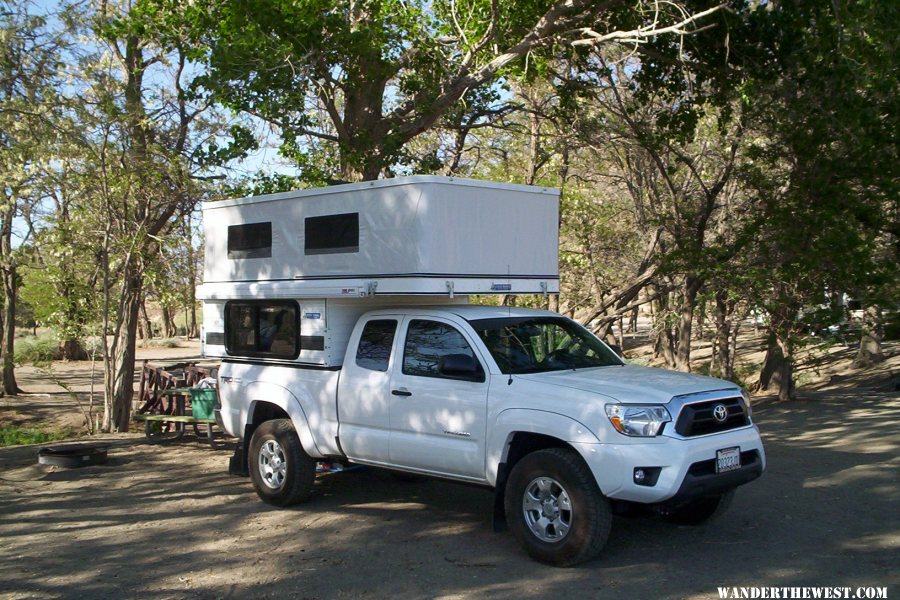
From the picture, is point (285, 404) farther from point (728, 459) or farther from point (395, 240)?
point (728, 459)

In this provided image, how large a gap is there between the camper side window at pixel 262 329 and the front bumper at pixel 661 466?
3478mm

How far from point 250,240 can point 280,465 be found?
94.5 inches

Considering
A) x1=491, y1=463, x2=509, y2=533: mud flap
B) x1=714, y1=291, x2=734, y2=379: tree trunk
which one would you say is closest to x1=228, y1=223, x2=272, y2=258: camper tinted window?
x1=491, y1=463, x2=509, y2=533: mud flap

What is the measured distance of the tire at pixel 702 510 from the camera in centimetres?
707

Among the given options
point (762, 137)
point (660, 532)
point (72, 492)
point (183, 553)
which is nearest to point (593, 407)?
point (660, 532)

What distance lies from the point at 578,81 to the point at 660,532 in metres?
9.74

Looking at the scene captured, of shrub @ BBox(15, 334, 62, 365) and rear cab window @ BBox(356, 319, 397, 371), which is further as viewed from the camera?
shrub @ BBox(15, 334, 62, 365)

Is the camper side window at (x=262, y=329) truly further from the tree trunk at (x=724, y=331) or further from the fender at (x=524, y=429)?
the tree trunk at (x=724, y=331)

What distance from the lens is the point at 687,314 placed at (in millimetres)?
17328

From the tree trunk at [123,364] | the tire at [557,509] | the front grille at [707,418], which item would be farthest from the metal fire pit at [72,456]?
the front grille at [707,418]

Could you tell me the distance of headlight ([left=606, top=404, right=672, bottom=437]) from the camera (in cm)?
601

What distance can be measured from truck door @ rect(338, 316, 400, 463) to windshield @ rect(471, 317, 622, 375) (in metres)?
0.99

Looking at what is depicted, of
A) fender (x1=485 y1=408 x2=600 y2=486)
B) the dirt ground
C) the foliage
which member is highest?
fender (x1=485 y1=408 x2=600 y2=486)

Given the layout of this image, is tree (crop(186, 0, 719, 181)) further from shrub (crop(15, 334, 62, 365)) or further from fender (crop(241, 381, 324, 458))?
shrub (crop(15, 334, 62, 365))
